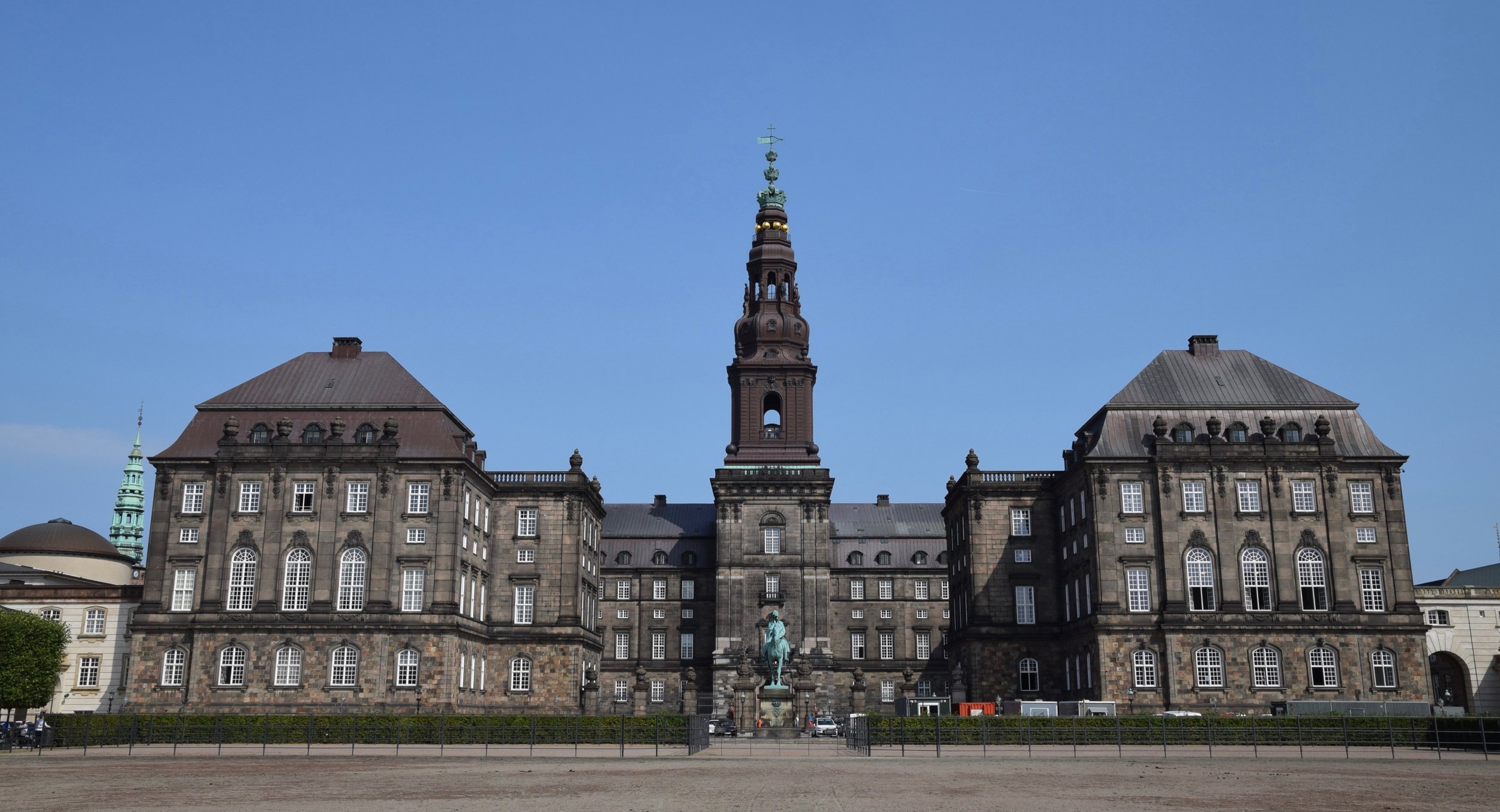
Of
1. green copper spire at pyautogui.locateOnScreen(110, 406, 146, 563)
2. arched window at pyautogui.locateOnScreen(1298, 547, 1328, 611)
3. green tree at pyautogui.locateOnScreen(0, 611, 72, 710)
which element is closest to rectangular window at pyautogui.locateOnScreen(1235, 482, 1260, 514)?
arched window at pyautogui.locateOnScreen(1298, 547, 1328, 611)

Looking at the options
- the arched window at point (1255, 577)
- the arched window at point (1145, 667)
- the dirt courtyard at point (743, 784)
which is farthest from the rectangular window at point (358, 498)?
the arched window at point (1255, 577)

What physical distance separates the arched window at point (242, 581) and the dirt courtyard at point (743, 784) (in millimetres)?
29828

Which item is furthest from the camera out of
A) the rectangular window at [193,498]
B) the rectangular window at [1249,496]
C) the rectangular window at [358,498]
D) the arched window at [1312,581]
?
the rectangular window at [193,498]

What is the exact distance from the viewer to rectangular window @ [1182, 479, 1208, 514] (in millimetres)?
75000

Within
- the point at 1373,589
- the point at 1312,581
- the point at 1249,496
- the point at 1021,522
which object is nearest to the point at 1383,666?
the point at 1373,589

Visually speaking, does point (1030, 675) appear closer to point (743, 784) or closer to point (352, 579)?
point (352, 579)

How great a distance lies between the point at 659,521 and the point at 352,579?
4145 cm

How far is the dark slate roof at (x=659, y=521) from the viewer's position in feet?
368

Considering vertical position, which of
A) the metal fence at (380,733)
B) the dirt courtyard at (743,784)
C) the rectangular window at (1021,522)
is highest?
the rectangular window at (1021,522)

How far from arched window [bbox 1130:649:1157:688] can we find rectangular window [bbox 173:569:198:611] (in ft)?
182

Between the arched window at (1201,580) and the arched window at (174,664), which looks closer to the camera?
the arched window at (1201,580)

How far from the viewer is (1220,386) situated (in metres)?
79.6

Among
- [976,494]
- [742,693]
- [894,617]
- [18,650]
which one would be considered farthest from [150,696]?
[894,617]

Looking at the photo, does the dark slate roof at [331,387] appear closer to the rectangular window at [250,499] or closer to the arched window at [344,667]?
the rectangular window at [250,499]
